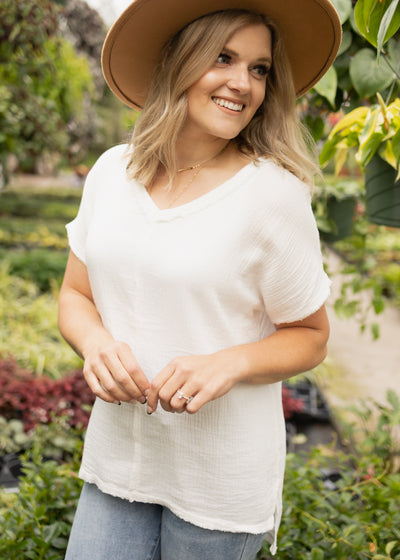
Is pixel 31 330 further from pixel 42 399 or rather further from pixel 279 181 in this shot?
pixel 279 181

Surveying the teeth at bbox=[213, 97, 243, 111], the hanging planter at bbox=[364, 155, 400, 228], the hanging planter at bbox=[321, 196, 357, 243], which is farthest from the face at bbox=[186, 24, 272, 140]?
the hanging planter at bbox=[321, 196, 357, 243]

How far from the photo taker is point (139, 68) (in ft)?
4.59

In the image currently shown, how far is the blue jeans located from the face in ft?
2.78

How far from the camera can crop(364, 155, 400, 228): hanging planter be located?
141 cm

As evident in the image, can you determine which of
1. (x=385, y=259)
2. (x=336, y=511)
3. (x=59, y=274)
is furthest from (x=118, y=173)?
(x=385, y=259)

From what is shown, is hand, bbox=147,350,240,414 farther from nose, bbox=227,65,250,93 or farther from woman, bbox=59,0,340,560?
nose, bbox=227,65,250,93

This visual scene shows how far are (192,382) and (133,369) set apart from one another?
12 centimetres

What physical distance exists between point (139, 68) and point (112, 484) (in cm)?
98

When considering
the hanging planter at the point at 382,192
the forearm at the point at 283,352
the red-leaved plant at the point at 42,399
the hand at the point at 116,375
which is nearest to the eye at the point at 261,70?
the hanging planter at the point at 382,192

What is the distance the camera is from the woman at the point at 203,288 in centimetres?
113

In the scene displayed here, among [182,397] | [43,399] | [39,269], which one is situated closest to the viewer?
[182,397]

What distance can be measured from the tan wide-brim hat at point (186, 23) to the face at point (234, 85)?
2.5 inches

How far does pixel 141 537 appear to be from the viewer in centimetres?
128

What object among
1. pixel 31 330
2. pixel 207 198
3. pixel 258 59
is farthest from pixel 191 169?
pixel 31 330
